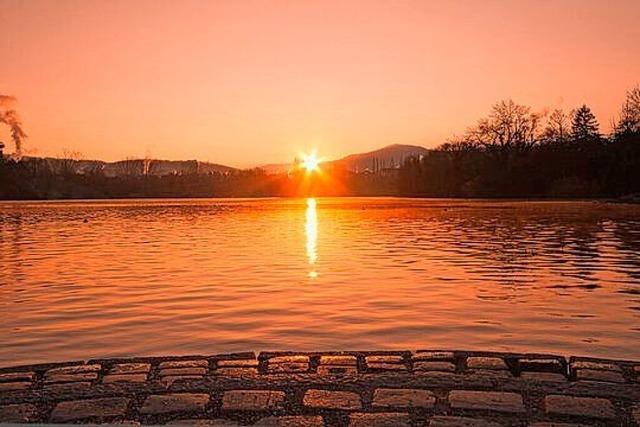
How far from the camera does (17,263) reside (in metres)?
17.7

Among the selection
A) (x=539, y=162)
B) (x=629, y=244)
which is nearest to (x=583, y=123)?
(x=539, y=162)

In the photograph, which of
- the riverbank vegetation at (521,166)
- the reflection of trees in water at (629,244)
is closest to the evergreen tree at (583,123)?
the riverbank vegetation at (521,166)

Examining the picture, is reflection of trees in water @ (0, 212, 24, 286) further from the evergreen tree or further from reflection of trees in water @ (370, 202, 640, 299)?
the evergreen tree

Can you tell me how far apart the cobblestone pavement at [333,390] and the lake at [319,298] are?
1437 millimetres

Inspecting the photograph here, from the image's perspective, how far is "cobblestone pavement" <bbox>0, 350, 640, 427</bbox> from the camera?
15.0 feet

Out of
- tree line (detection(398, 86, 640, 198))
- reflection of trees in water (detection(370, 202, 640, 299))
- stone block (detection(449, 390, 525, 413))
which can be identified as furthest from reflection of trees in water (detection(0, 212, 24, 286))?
tree line (detection(398, 86, 640, 198))

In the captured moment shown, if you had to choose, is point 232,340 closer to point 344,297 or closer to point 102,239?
point 344,297

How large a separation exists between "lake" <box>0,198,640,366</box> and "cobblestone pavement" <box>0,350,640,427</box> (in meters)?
1.44

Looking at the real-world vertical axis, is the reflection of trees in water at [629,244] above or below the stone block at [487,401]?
below

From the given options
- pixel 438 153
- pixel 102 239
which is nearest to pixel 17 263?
pixel 102 239

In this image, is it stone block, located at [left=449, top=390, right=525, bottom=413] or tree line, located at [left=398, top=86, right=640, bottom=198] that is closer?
stone block, located at [left=449, top=390, right=525, bottom=413]

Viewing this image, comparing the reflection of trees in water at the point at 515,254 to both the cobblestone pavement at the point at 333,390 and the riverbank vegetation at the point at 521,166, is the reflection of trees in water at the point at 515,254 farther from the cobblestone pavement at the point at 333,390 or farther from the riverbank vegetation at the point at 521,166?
the riverbank vegetation at the point at 521,166

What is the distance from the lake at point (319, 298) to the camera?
7957mm

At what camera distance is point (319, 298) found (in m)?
11.3
